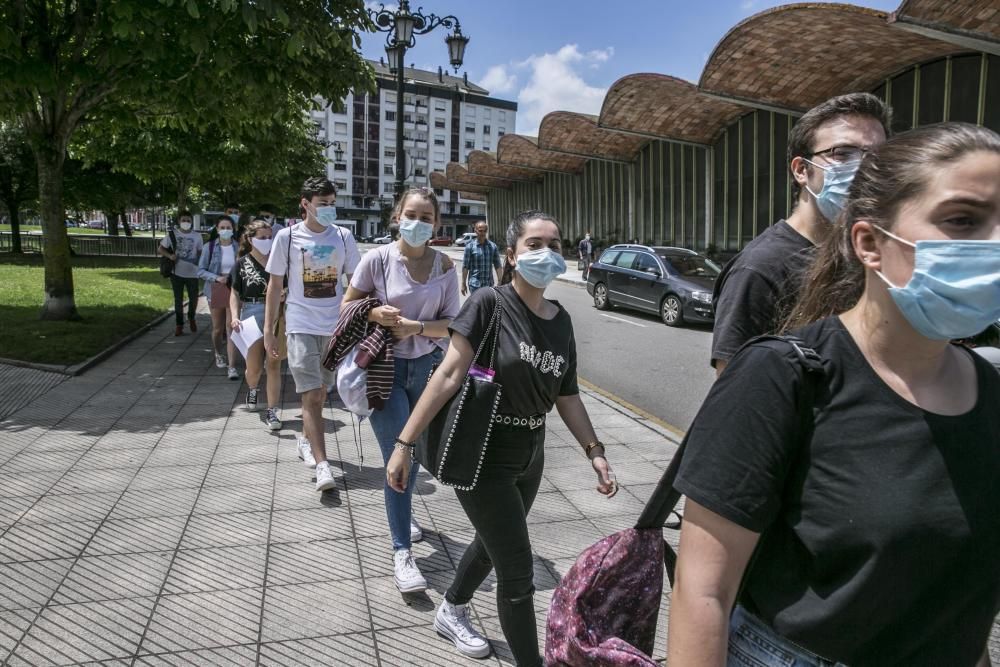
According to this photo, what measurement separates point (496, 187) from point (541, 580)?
58350 mm

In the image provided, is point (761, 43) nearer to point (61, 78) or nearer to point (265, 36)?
point (265, 36)

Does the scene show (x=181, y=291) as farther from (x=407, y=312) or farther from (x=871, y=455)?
(x=871, y=455)

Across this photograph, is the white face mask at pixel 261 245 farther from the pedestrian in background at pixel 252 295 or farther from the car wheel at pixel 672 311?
the car wheel at pixel 672 311

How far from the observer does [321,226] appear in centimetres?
514

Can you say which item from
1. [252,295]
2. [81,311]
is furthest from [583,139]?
[252,295]

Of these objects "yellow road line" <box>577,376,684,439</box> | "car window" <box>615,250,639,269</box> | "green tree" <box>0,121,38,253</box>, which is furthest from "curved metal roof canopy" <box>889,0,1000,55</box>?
"green tree" <box>0,121,38,253</box>

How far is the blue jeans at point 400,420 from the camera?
3562 millimetres

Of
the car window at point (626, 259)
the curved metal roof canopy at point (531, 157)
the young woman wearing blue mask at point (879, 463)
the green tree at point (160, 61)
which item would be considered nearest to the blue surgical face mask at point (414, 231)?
the young woman wearing blue mask at point (879, 463)

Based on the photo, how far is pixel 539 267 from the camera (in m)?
2.84

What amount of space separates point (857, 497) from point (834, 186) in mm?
1265

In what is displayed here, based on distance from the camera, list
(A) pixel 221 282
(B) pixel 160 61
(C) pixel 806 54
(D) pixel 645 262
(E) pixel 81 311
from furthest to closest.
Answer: (C) pixel 806 54 → (D) pixel 645 262 → (E) pixel 81 311 → (B) pixel 160 61 → (A) pixel 221 282

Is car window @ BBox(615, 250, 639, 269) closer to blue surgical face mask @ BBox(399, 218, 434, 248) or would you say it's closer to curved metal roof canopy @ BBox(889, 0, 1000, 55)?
curved metal roof canopy @ BBox(889, 0, 1000, 55)

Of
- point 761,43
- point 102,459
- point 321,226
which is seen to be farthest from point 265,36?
point 761,43

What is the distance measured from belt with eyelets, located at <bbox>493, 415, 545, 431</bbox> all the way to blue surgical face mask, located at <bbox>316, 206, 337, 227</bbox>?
2739 millimetres
